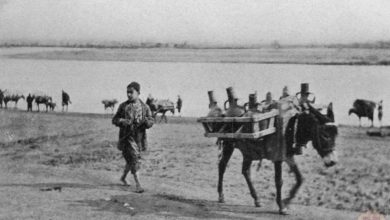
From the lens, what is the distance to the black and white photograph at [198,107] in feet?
21.9

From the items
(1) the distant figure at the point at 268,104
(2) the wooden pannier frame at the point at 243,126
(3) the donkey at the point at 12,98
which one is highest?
(3) the donkey at the point at 12,98

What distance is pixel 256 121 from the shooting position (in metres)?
6.30

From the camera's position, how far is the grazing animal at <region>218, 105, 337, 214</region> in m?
6.38

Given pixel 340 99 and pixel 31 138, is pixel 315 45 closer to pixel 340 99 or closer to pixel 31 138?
pixel 340 99

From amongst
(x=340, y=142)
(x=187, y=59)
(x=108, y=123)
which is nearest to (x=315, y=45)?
(x=340, y=142)

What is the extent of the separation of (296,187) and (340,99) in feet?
3.79

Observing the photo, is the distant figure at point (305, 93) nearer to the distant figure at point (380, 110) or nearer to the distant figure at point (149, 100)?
the distant figure at point (380, 110)

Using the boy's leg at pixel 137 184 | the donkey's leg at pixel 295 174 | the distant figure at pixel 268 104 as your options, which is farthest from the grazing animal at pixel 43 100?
the donkey's leg at pixel 295 174

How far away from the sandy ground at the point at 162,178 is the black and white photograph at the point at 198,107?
0.02m

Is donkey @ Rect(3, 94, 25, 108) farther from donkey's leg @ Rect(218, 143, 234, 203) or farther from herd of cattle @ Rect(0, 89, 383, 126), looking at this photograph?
donkey's leg @ Rect(218, 143, 234, 203)

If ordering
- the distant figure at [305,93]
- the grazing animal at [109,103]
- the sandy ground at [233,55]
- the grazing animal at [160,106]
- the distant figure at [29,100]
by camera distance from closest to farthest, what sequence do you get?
the distant figure at [305,93]
the sandy ground at [233,55]
the grazing animal at [160,106]
the grazing animal at [109,103]
the distant figure at [29,100]

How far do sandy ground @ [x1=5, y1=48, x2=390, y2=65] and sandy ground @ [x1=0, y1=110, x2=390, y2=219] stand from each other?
0.79m

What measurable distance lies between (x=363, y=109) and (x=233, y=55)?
1633mm

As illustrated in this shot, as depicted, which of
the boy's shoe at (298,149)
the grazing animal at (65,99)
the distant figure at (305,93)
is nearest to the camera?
the boy's shoe at (298,149)
